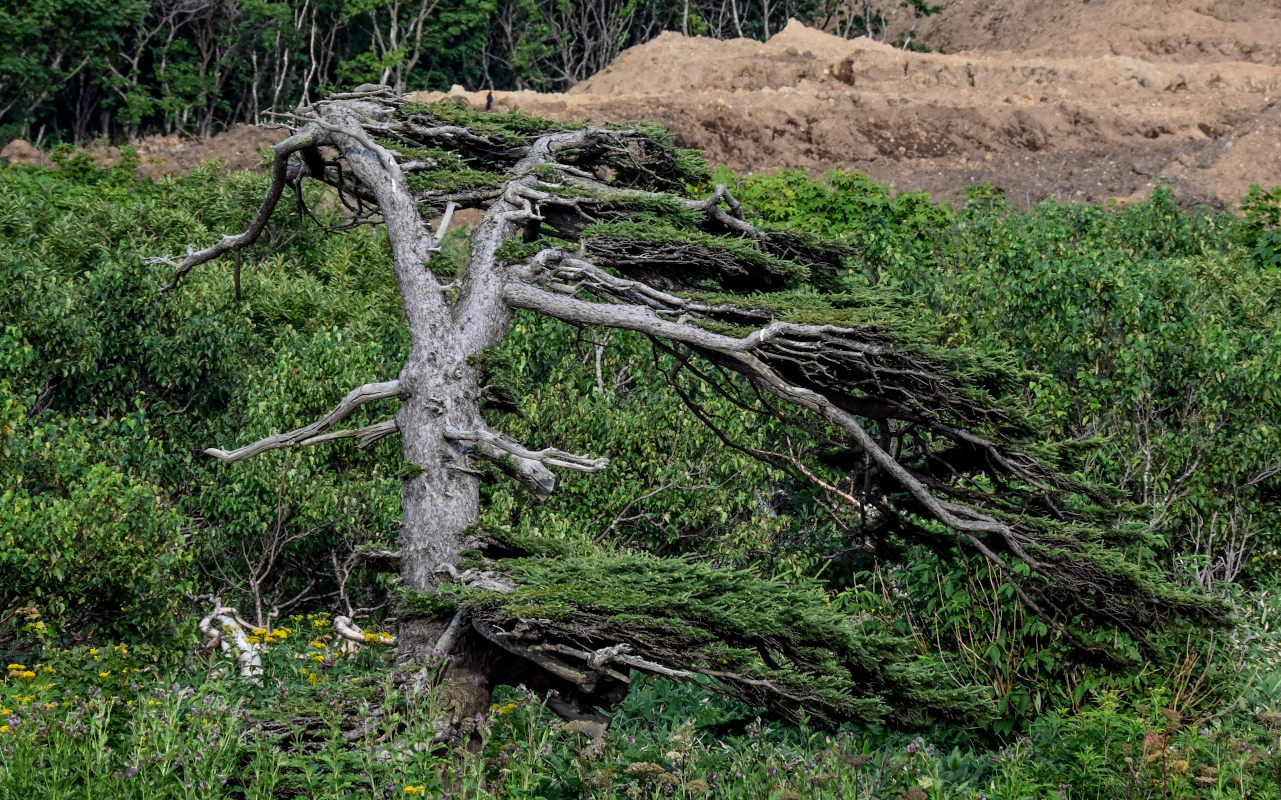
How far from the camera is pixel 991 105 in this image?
1511 inches

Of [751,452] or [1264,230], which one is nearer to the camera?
[751,452]

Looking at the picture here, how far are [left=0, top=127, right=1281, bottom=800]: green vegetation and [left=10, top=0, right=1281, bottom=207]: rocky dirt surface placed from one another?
1184 centimetres

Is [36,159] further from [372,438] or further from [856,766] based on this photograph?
[856,766]

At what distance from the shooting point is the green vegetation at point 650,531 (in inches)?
234

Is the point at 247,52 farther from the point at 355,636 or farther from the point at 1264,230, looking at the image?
the point at 355,636

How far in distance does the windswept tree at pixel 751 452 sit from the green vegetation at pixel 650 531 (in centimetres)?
4

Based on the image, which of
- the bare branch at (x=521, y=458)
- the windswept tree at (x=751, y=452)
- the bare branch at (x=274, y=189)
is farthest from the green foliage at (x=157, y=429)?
the bare branch at (x=521, y=458)

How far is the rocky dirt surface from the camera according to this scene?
34.2 m

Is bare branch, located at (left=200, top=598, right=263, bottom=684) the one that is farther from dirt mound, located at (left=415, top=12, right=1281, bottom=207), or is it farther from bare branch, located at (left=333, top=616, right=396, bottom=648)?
dirt mound, located at (left=415, top=12, right=1281, bottom=207)

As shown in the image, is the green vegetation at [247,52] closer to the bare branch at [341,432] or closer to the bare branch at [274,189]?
the bare branch at [274,189]

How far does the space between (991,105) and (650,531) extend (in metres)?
28.1

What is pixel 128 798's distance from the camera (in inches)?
232

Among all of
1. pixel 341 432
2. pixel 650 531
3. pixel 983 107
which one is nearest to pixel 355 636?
pixel 341 432

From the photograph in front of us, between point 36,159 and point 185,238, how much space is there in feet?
56.1
